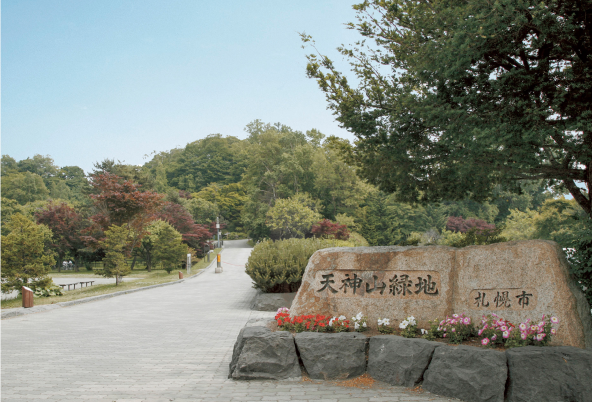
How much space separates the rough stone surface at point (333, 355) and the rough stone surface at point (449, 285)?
0.82 meters

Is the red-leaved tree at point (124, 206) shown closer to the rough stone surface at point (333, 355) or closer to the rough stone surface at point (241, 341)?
the rough stone surface at point (241, 341)

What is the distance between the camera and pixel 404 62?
7984 millimetres

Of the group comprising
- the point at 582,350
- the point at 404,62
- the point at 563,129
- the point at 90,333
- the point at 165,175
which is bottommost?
the point at 90,333

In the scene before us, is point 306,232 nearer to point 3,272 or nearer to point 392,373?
point 3,272

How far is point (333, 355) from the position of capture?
5.09 meters

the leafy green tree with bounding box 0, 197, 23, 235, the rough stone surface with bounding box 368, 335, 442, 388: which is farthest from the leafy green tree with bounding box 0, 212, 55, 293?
the leafy green tree with bounding box 0, 197, 23, 235

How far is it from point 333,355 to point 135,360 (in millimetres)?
3164

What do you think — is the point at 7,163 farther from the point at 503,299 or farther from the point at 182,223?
the point at 503,299

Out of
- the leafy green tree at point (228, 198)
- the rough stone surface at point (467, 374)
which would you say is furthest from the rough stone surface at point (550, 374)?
the leafy green tree at point (228, 198)

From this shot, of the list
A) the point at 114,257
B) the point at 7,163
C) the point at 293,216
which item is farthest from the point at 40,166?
the point at 114,257

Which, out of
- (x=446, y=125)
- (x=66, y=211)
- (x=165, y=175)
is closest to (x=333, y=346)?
(x=446, y=125)

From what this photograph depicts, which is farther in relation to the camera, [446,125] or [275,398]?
[446,125]

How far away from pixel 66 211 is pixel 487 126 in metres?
37.5

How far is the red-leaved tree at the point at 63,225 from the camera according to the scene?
3488cm
